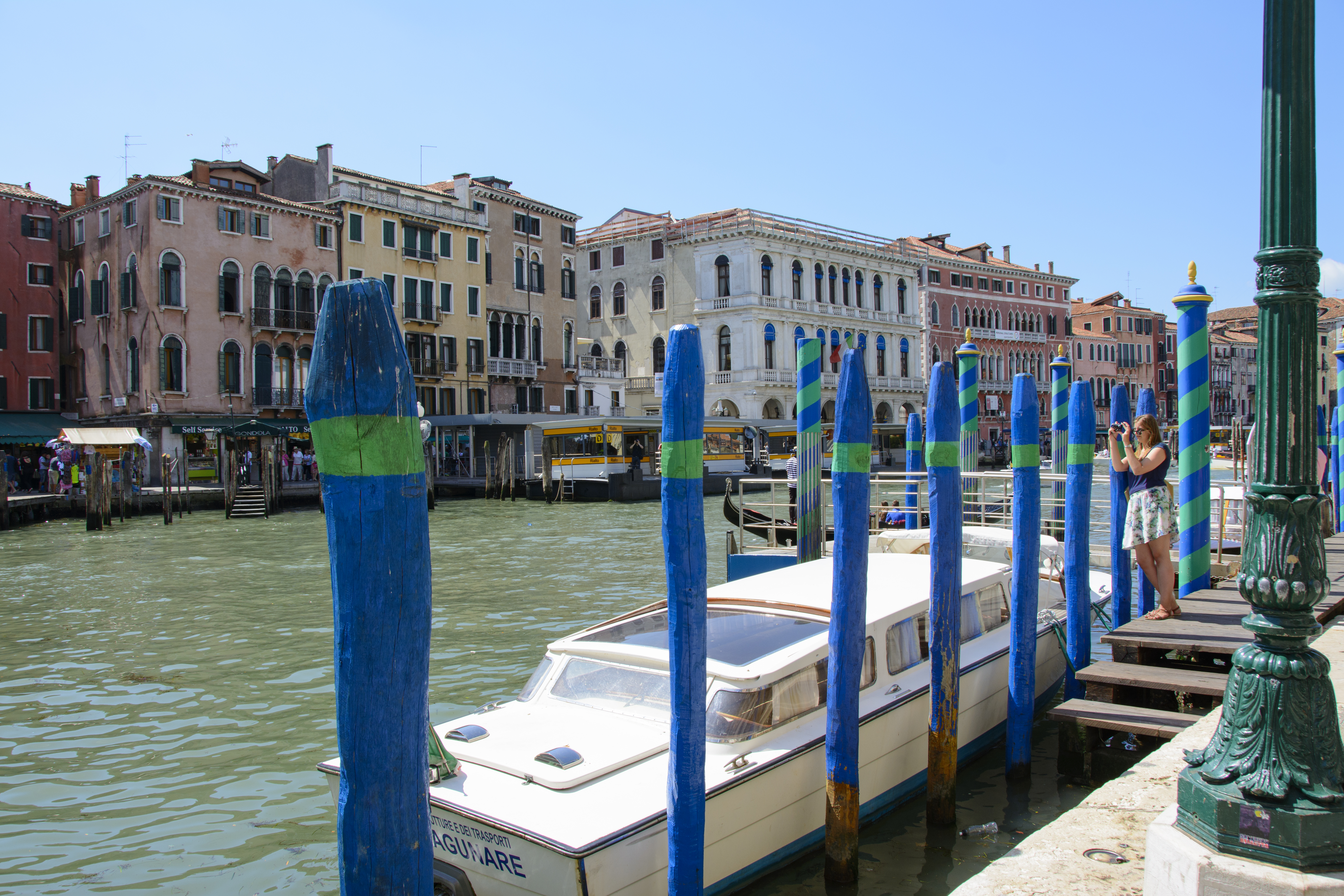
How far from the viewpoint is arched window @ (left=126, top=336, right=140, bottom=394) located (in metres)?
30.8

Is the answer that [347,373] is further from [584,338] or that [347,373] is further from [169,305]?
[584,338]

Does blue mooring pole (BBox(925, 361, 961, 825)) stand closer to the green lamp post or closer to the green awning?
the green lamp post

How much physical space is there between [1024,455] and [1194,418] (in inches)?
91.9

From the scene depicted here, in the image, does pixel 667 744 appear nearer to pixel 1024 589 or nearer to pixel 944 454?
pixel 944 454

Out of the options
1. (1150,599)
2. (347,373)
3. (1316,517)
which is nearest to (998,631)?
(1150,599)

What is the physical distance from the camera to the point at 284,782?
638 centimetres

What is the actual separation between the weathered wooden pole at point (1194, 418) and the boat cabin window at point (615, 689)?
175 inches

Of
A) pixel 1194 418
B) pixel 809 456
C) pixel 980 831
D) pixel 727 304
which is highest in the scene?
pixel 727 304

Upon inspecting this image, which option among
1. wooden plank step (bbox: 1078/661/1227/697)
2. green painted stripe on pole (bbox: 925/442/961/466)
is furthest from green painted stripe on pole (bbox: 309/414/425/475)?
wooden plank step (bbox: 1078/661/1227/697)

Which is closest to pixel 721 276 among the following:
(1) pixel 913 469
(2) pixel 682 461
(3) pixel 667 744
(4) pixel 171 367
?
(4) pixel 171 367

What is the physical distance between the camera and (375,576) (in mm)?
2617

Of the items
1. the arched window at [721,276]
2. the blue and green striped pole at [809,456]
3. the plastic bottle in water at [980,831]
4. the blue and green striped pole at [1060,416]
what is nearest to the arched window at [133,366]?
the arched window at [721,276]

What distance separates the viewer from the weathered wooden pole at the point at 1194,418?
7.20 metres

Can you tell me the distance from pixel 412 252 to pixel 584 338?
481 inches
